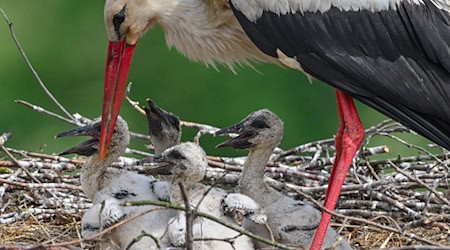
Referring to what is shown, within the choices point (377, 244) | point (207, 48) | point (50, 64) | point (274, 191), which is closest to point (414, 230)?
point (377, 244)

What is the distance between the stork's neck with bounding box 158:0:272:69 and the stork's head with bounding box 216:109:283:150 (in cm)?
24

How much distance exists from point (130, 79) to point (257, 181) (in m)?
4.24

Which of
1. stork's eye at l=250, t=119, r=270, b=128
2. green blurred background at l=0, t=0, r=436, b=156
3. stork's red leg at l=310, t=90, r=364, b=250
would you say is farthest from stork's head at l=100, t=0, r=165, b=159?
green blurred background at l=0, t=0, r=436, b=156

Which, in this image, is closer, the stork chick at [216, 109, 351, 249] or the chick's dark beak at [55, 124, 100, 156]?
the stork chick at [216, 109, 351, 249]

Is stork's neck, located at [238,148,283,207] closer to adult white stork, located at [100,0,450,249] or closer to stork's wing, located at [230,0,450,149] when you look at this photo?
adult white stork, located at [100,0,450,249]

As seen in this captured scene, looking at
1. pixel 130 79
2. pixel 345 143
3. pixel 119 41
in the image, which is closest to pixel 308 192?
pixel 345 143

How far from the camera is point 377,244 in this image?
5.20 metres

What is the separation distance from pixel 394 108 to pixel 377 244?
0.65 metres

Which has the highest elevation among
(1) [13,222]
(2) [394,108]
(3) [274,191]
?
(2) [394,108]

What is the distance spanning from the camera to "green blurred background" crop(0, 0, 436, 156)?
888 centimetres

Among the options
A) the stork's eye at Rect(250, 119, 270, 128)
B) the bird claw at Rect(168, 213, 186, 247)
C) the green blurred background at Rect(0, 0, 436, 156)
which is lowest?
the bird claw at Rect(168, 213, 186, 247)

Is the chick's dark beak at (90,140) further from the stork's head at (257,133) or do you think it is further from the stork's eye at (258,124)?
the stork's eye at (258,124)

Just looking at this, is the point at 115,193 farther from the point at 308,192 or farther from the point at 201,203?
the point at 308,192

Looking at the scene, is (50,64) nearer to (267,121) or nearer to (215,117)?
(215,117)
